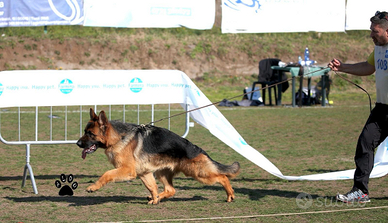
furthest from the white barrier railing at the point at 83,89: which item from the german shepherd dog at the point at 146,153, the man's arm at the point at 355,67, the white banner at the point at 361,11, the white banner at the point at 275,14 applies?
the white banner at the point at 361,11

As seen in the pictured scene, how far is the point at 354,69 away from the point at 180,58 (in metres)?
18.4

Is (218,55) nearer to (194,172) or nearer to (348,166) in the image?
(348,166)

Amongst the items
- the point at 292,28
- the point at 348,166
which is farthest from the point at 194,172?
the point at 292,28

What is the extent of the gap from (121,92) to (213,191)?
190cm

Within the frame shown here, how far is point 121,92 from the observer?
7207mm

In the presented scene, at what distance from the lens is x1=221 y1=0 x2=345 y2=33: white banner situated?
39.2 feet

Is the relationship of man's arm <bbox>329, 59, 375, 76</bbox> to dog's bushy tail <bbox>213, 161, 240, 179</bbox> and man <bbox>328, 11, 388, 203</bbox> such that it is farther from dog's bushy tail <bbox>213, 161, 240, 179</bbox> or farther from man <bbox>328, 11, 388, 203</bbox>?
dog's bushy tail <bbox>213, 161, 240, 179</bbox>

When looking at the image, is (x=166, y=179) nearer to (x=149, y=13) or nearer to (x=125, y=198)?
(x=125, y=198)

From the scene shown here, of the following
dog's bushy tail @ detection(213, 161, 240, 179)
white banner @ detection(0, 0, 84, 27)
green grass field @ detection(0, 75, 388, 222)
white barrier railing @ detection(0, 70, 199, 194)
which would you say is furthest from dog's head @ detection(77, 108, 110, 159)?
white banner @ detection(0, 0, 84, 27)

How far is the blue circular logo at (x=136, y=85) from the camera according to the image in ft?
23.8

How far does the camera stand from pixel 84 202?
246 inches

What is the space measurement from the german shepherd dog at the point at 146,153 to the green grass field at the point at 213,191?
1.19 ft

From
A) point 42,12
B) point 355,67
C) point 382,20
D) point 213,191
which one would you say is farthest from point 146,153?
point 42,12

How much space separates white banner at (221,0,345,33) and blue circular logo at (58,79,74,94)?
19.0ft
